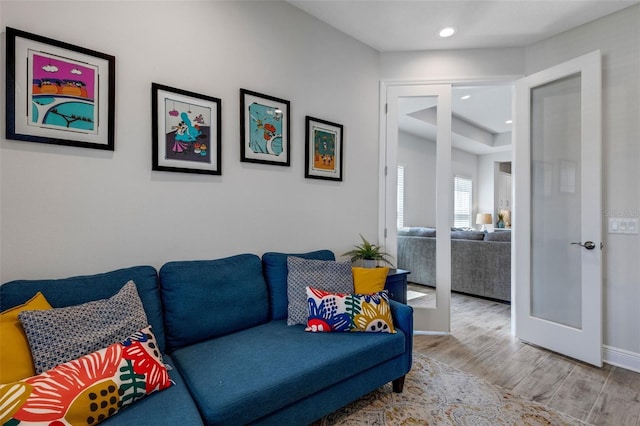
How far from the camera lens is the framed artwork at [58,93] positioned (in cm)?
147

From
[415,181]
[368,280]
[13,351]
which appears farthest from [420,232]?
[13,351]

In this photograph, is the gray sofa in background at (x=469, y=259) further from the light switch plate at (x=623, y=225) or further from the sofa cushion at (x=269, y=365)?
the sofa cushion at (x=269, y=365)

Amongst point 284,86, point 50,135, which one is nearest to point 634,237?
point 284,86

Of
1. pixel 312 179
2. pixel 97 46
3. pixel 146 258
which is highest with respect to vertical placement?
pixel 97 46

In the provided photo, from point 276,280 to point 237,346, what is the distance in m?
Answer: 0.55

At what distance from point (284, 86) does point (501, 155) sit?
735 cm

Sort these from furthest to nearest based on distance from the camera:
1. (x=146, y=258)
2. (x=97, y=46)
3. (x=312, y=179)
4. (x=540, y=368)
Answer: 1. (x=312, y=179)
2. (x=540, y=368)
3. (x=146, y=258)
4. (x=97, y=46)

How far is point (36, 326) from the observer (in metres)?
1.16

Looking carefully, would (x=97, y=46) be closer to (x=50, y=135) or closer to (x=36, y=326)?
(x=50, y=135)

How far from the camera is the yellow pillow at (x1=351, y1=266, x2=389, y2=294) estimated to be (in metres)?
2.18

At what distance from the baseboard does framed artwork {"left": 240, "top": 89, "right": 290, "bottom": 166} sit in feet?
9.72

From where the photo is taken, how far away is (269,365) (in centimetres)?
147

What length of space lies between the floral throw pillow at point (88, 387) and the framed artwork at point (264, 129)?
4.59 feet

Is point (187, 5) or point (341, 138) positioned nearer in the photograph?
point (187, 5)
